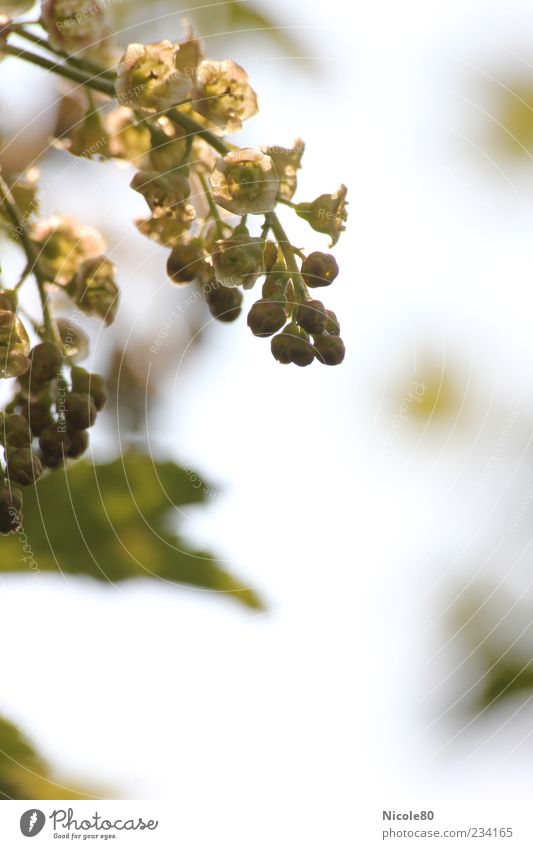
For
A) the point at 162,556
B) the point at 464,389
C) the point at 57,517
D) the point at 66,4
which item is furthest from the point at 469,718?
the point at 66,4

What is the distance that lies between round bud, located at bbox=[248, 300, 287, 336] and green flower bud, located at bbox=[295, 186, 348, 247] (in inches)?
2.9

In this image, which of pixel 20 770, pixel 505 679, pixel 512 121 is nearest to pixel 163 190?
pixel 20 770

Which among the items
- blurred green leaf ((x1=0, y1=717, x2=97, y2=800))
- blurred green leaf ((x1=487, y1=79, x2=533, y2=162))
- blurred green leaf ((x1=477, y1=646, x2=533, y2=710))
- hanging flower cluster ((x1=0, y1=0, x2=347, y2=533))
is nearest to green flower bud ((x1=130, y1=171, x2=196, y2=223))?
hanging flower cluster ((x1=0, y1=0, x2=347, y2=533))

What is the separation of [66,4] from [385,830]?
2.82 feet

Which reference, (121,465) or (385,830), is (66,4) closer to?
(121,465)

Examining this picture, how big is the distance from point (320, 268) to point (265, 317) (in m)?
0.05

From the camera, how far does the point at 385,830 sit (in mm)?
1004

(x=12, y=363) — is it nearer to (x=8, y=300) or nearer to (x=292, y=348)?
(x=8, y=300)

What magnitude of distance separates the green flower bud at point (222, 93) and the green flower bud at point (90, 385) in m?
0.22

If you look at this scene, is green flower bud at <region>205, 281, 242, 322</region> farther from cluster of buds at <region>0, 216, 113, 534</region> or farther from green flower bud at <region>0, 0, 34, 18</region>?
green flower bud at <region>0, 0, 34, 18</region>

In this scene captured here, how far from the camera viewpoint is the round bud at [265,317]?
61 centimetres

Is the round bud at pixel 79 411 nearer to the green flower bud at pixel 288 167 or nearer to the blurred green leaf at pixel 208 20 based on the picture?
the green flower bud at pixel 288 167

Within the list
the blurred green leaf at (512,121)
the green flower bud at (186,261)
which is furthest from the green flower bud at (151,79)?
the blurred green leaf at (512,121)

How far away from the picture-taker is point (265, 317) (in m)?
0.61
